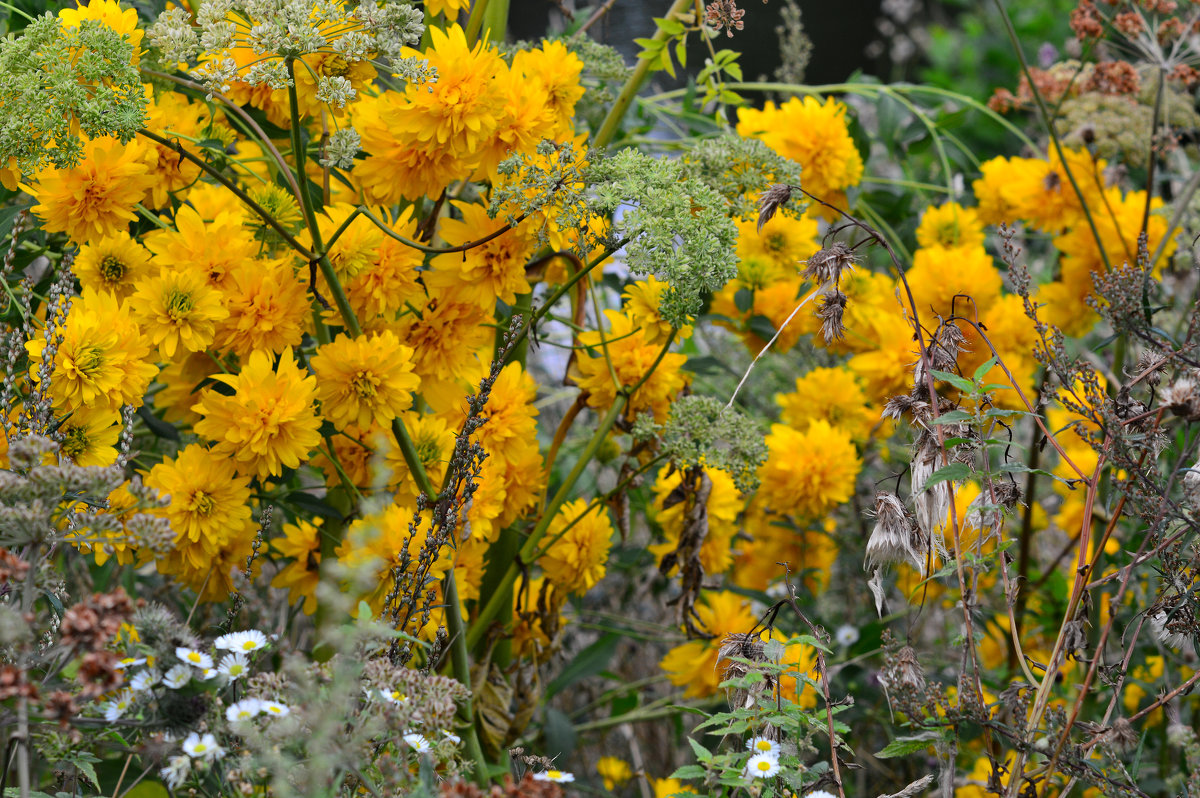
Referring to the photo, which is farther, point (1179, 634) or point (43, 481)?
point (1179, 634)

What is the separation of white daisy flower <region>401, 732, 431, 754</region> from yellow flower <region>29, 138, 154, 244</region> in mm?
475

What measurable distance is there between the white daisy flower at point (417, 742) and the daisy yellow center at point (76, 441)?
379 millimetres

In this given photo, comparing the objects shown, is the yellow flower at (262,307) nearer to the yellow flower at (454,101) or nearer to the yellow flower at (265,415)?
the yellow flower at (265,415)

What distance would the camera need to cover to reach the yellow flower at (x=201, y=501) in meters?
0.82

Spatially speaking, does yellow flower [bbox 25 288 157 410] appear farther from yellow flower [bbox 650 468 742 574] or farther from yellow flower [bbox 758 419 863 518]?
yellow flower [bbox 758 419 863 518]

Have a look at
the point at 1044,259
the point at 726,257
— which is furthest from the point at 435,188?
the point at 1044,259

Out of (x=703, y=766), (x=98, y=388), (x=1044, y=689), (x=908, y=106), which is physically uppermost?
(x=908, y=106)

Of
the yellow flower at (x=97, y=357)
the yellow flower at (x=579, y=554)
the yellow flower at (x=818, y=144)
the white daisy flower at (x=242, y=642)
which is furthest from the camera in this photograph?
the yellow flower at (x=818, y=144)

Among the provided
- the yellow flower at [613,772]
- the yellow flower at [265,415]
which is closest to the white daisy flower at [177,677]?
the yellow flower at [265,415]

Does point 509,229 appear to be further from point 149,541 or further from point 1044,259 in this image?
point 1044,259

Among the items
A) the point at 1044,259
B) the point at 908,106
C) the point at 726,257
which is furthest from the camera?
the point at 1044,259

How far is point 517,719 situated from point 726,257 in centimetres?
61

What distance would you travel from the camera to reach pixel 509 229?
864 mm

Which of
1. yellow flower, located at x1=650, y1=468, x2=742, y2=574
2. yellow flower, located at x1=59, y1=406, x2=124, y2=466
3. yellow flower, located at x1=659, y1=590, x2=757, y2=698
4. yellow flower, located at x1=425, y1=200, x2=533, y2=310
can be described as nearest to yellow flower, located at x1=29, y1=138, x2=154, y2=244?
yellow flower, located at x1=59, y1=406, x2=124, y2=466
